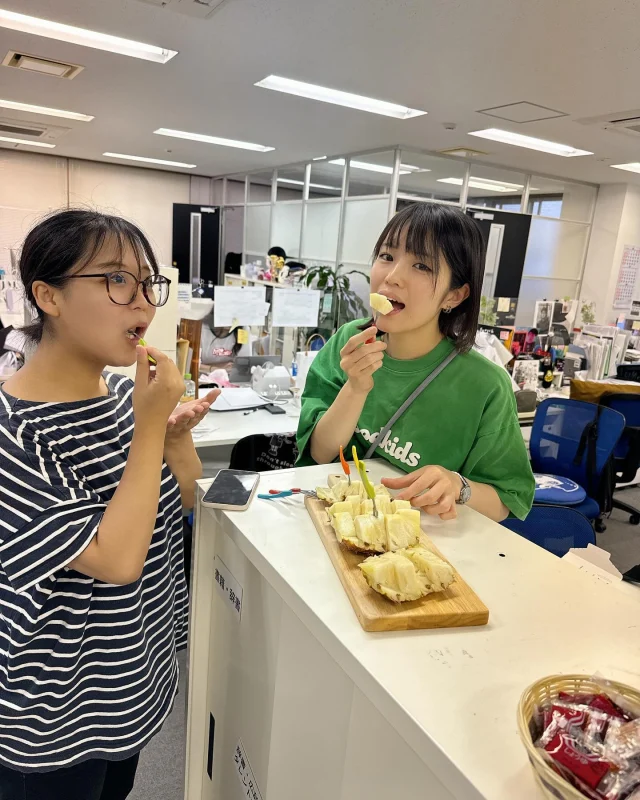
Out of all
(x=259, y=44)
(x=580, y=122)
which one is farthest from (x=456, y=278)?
(x=580, y=122)

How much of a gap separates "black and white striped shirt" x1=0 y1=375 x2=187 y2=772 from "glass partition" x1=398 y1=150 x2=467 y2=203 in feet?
16.2

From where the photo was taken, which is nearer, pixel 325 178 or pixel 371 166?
pixel 371 166

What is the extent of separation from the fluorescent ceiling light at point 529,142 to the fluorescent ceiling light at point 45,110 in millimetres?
3650

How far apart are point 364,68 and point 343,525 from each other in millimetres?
3102

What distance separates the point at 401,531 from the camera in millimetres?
795

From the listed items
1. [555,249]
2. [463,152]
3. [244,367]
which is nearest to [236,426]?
[244,367]

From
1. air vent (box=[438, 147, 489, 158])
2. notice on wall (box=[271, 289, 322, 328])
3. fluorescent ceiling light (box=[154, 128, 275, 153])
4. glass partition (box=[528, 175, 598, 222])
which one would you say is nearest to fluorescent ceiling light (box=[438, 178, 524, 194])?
glass partition (box=[528, 175, 598, 222])

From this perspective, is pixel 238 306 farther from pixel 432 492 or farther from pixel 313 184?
pixel 313 184

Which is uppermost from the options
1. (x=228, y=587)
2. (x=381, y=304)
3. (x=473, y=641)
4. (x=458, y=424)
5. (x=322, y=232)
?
(x=322, y=232)

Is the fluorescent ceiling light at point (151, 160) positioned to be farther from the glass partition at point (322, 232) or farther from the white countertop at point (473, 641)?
the white countertop at point (473, 641)

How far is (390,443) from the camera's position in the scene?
3.99 ft

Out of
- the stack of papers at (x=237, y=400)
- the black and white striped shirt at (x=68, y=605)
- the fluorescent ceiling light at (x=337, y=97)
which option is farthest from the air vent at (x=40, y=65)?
Answer: the black and white striped shirt at (x=68, y=605)

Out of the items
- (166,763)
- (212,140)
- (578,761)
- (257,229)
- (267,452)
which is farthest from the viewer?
(257,229)

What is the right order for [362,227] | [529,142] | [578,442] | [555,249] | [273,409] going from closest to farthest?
1. [273,409]
2. [578,442]
3. [529,142]
4. [362,227]
5. [555,249]
